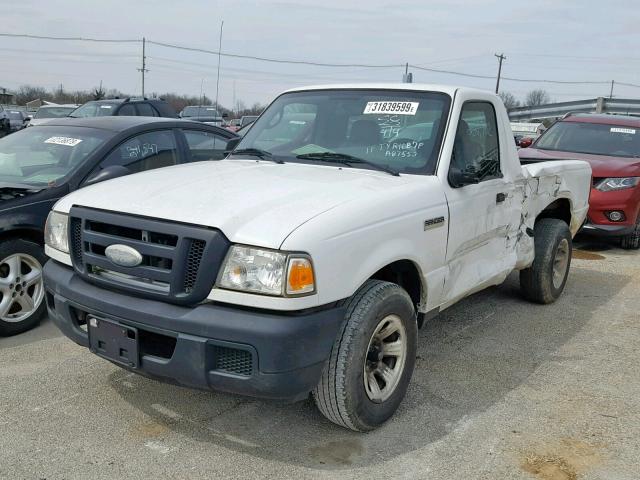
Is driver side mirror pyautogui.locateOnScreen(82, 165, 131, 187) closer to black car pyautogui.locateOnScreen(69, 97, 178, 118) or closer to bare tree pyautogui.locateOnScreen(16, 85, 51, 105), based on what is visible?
black car pyautogui.locateOnScreen(69, 97, 178, 118)

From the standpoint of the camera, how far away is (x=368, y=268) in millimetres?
3072

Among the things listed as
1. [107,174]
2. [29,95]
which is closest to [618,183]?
[107,174]

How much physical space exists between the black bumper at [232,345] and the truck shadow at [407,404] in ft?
1.47

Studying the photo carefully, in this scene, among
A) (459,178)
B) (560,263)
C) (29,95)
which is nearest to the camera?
(459,178)

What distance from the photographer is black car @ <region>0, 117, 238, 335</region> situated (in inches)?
177

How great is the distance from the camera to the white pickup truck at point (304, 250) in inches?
109

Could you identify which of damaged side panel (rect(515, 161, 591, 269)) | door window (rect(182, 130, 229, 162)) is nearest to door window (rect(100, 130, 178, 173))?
door window (rect(182, 130, 229, 162))

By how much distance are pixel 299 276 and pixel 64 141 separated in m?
3.43

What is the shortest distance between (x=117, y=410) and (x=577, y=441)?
2.49 m

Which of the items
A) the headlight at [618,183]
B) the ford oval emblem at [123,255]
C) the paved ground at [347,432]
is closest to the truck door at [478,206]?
the paved ground at [347,432]

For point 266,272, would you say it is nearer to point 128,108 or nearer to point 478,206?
point 478,206

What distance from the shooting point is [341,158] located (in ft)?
13.1

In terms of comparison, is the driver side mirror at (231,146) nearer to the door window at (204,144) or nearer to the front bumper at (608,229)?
the door window at (204,144)

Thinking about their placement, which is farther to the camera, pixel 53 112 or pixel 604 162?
pixel 53 112
